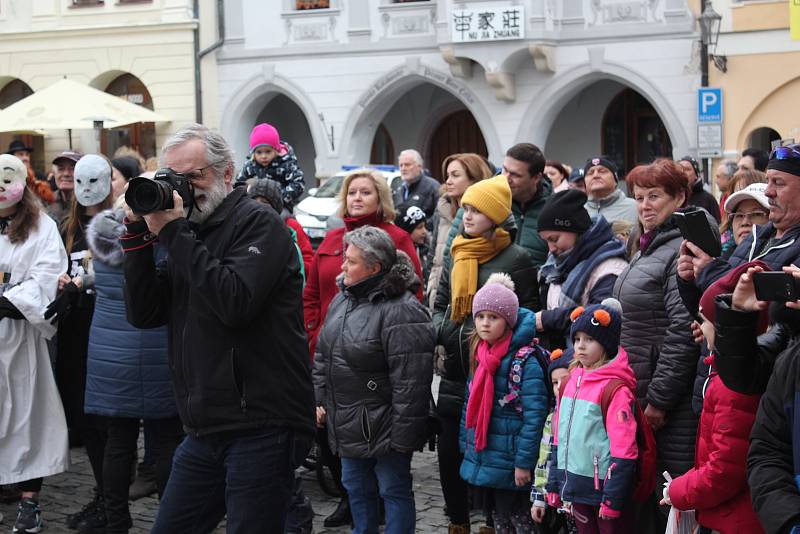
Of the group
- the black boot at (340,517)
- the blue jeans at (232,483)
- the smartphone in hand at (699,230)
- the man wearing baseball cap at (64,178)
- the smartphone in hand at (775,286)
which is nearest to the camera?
the smartphone in hand at (775,286)

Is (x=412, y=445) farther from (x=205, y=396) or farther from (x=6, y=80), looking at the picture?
(x=6, y=80)

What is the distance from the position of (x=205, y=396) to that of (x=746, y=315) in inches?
72.8

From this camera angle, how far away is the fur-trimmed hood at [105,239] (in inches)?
261

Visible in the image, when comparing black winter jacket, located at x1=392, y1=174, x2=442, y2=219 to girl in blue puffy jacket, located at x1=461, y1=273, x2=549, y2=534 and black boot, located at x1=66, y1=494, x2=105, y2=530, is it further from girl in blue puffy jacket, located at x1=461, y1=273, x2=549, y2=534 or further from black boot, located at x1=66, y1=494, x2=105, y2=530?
girl in blue puffy jacket, located at x1=461, y1=273, x2=549, y2=534

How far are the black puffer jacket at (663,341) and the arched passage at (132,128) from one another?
880 inches

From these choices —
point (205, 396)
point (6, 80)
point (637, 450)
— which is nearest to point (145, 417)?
point (205, 396)

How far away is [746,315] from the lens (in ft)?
12.4

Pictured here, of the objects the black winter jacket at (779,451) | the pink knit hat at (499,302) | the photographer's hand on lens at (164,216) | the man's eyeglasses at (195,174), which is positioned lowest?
Answer: the black winter jacket at (779,451)

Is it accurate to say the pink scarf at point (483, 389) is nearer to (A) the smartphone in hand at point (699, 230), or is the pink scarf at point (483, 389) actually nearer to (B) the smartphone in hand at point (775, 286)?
(A) the smartphone in hand at point (699, 230)

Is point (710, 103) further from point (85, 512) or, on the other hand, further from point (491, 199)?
point (85, 512)

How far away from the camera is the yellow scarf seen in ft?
20.4

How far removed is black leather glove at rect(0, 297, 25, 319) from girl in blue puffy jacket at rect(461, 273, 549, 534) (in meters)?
2.78

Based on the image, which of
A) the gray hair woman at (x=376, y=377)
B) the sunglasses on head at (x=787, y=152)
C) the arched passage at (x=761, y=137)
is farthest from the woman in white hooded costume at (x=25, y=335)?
the arched passage at (x=761, y=137)

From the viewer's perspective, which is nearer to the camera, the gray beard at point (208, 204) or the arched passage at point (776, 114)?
the gray beard at point (208, 204)
